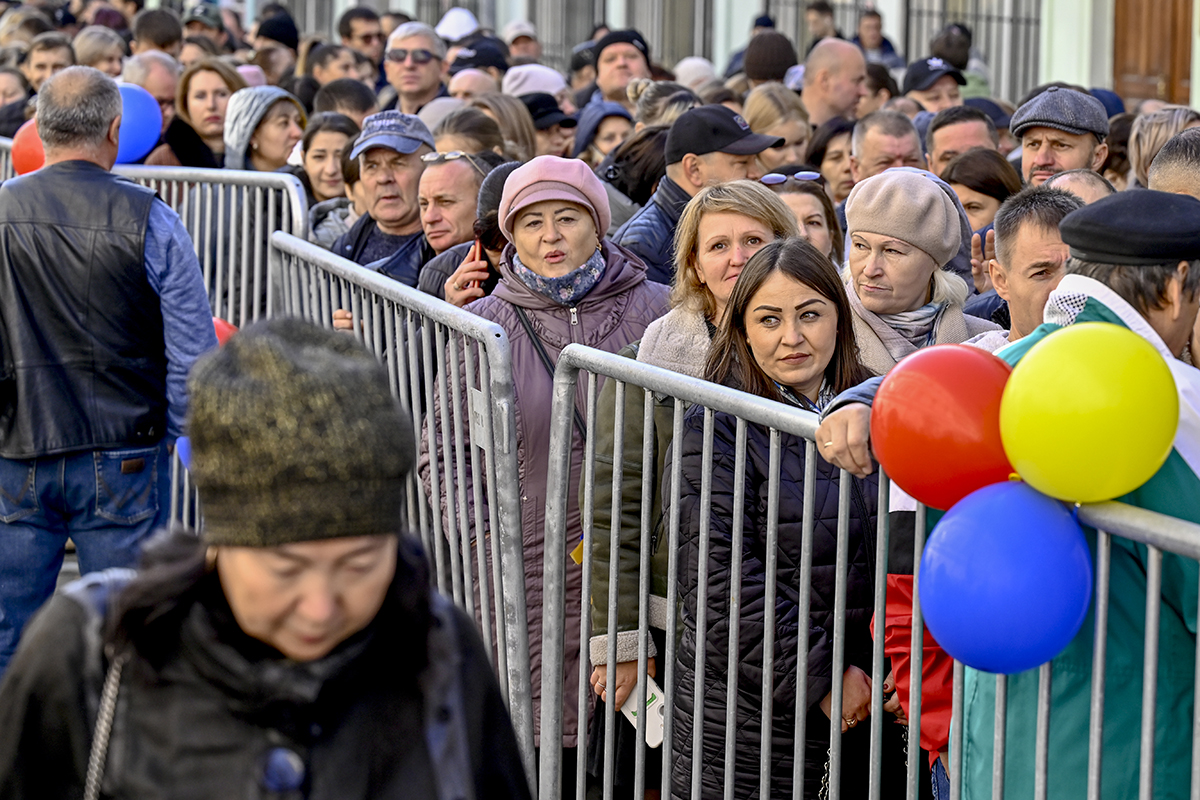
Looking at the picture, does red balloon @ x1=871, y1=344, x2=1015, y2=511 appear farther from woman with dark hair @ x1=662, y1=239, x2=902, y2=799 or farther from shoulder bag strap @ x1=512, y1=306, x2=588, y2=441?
shoulder bag strap @ x1=512, y1=306, x2=588, y2=441

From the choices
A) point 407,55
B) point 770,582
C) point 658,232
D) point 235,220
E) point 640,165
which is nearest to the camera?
point 770,582

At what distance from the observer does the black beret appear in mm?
2328

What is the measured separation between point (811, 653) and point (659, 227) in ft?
9.65

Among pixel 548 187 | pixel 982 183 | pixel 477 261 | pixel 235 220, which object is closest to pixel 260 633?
pixel 548 187

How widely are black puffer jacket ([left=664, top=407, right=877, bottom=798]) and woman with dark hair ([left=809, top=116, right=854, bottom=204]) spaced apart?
427 cm

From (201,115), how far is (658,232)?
3773 millimetres

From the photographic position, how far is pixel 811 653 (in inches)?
117

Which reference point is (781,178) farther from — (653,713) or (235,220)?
(235,220)

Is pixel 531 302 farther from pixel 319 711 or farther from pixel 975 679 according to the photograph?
pixel 319 711

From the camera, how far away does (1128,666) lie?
2277 mm

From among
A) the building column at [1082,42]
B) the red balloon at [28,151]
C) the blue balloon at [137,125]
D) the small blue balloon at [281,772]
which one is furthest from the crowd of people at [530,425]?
the building column at [1082,42]

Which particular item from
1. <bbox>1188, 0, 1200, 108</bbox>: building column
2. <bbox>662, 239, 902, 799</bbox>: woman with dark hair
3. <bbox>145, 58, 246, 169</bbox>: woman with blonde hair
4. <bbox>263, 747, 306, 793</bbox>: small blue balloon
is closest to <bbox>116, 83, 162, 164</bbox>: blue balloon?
<bbox>145, 58, 246, 169</bbox>: woman with blonde hair

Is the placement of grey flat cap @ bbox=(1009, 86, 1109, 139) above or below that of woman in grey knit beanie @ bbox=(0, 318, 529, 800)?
above

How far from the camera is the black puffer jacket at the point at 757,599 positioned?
3.06 m
